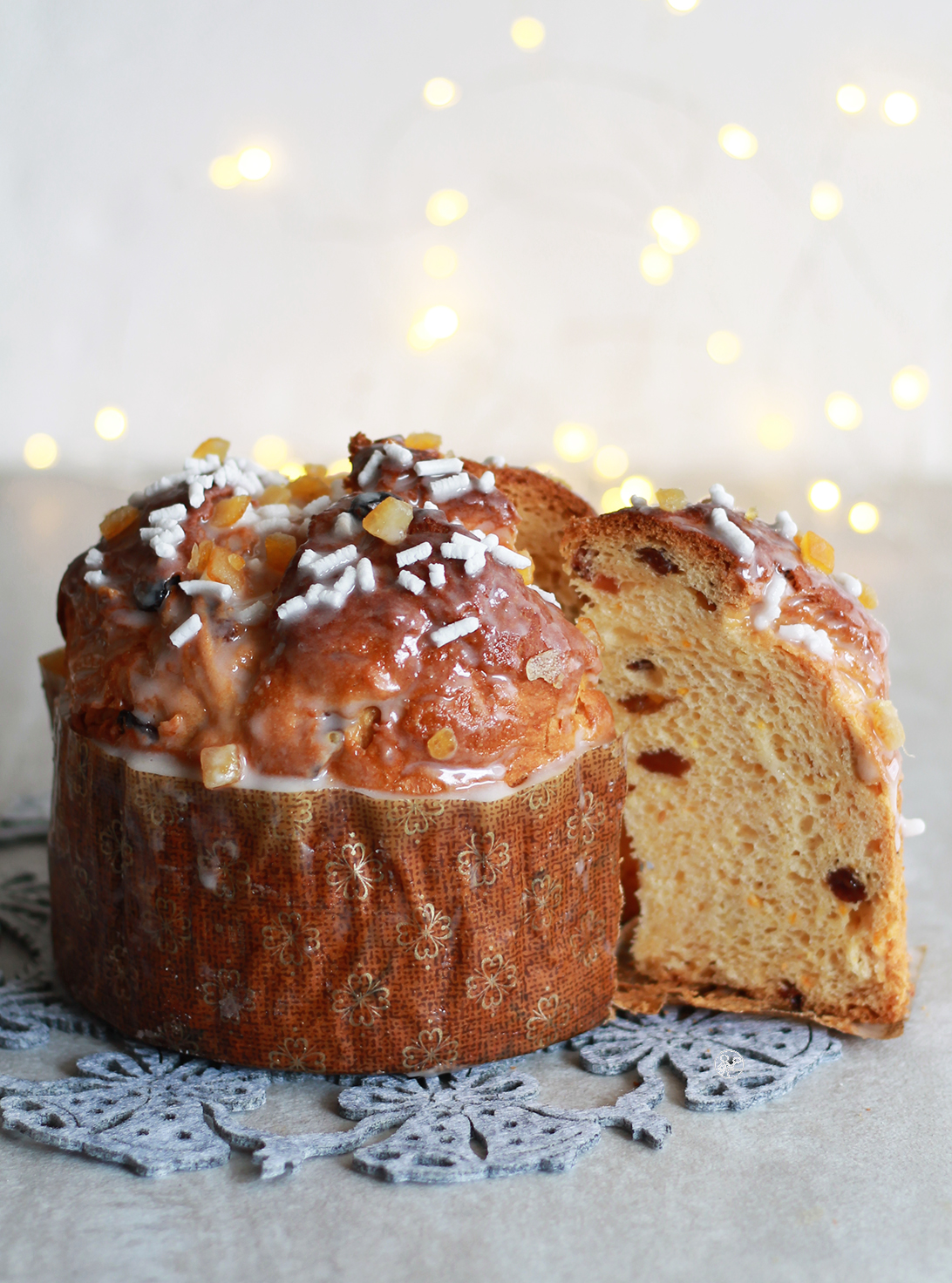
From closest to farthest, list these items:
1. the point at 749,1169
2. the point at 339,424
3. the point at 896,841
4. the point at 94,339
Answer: the point at 749,1169 → the point at 896,841 → the point at 94,339 → the point at 339,424

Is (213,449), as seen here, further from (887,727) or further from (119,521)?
(887,727)

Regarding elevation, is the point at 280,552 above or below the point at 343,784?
above

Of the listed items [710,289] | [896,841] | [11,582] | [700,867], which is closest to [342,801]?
[700,867]

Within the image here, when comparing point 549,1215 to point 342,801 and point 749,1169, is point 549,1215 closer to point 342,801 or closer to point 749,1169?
point 749,1169

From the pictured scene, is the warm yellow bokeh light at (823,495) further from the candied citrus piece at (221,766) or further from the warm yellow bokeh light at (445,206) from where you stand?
the candied citrus piece at (221,766)

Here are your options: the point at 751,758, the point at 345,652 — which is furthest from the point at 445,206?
the point at 345,652

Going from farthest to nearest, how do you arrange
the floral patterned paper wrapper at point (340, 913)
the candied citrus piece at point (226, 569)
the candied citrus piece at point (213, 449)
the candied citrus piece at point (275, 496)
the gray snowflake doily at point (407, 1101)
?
the candied citrus piece at point (213, 449) → the candied citrus piece at point (275, 496) → the candied citrus piece at point (226, 569) → the floral patterned paper wrapper at point (340, 913) → the gray snowflake doily at point (407, 1101)

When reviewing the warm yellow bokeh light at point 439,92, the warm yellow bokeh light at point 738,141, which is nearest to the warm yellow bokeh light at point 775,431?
the warm yellow bokeh light at point 738,141
